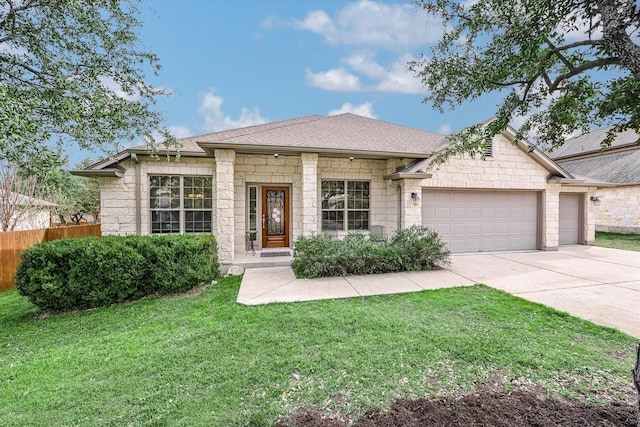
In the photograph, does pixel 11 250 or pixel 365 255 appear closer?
pixel 365 255

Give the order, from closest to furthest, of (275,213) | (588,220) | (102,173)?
(102,173) → (275,213) → (588,220)

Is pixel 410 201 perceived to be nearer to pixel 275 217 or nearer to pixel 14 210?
pixel 275 217

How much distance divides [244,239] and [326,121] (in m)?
5.72

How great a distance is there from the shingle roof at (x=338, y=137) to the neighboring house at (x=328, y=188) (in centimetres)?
5

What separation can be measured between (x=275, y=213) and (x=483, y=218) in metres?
7.56

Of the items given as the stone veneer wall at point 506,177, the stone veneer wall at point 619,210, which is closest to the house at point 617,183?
the stone veneer wall at point 619,210

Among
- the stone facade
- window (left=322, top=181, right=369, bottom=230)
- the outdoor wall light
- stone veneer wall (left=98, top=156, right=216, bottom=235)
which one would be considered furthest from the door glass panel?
the outdoor wall light

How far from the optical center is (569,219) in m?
12.2

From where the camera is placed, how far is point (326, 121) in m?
11.5

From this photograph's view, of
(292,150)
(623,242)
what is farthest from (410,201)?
(623,242)

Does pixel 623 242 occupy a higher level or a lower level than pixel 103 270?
lower

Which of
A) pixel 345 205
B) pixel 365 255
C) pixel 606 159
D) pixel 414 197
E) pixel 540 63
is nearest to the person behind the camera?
pixel 540 63

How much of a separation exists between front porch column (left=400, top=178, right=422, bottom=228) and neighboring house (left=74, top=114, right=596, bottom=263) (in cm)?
3

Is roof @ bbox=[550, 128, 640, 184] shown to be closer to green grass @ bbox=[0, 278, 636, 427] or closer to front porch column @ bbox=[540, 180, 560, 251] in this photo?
front porch column @ bbox=[540, 180, 560, 251]
